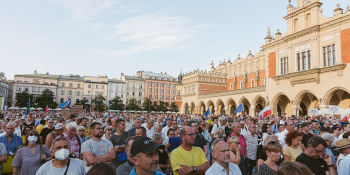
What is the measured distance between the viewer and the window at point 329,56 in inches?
869

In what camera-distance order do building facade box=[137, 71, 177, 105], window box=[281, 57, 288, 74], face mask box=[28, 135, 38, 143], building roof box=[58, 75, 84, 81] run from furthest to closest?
building facade box=[137, 71, 177, 105]
building roof box=[58, 75, 84, 81]
window box=[281, 57, 288, 74]
face mask box=[28, 135, 38, 143]

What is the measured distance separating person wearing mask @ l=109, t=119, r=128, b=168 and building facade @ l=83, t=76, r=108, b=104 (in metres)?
66.3

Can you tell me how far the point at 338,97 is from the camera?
922 inches

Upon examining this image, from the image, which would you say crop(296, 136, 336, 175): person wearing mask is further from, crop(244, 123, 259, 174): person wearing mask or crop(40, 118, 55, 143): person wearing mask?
crop(40, 118, 55, 143): person wearing mask

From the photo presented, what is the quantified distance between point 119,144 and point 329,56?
23.9 metres

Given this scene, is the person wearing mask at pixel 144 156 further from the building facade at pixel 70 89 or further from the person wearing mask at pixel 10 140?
the building facade at pixel 70 89

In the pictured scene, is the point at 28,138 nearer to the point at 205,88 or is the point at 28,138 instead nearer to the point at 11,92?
the point at 205,88

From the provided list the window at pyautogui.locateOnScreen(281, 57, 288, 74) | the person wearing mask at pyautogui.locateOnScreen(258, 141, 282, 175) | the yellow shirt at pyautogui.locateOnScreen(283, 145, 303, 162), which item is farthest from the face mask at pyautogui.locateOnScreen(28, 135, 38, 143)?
the window at pyautogui.locateOnScreen(281, 57, 288, 74)

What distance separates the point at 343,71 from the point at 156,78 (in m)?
61.0

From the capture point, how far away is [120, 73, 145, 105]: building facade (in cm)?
7281

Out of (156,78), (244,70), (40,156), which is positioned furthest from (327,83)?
(156,78)

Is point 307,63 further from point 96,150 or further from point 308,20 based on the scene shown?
point 96,150

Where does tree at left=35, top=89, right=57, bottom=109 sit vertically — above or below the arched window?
below

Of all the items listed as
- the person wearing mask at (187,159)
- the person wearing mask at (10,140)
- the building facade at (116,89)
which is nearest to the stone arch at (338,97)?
the person wearing mask at (187,159)
